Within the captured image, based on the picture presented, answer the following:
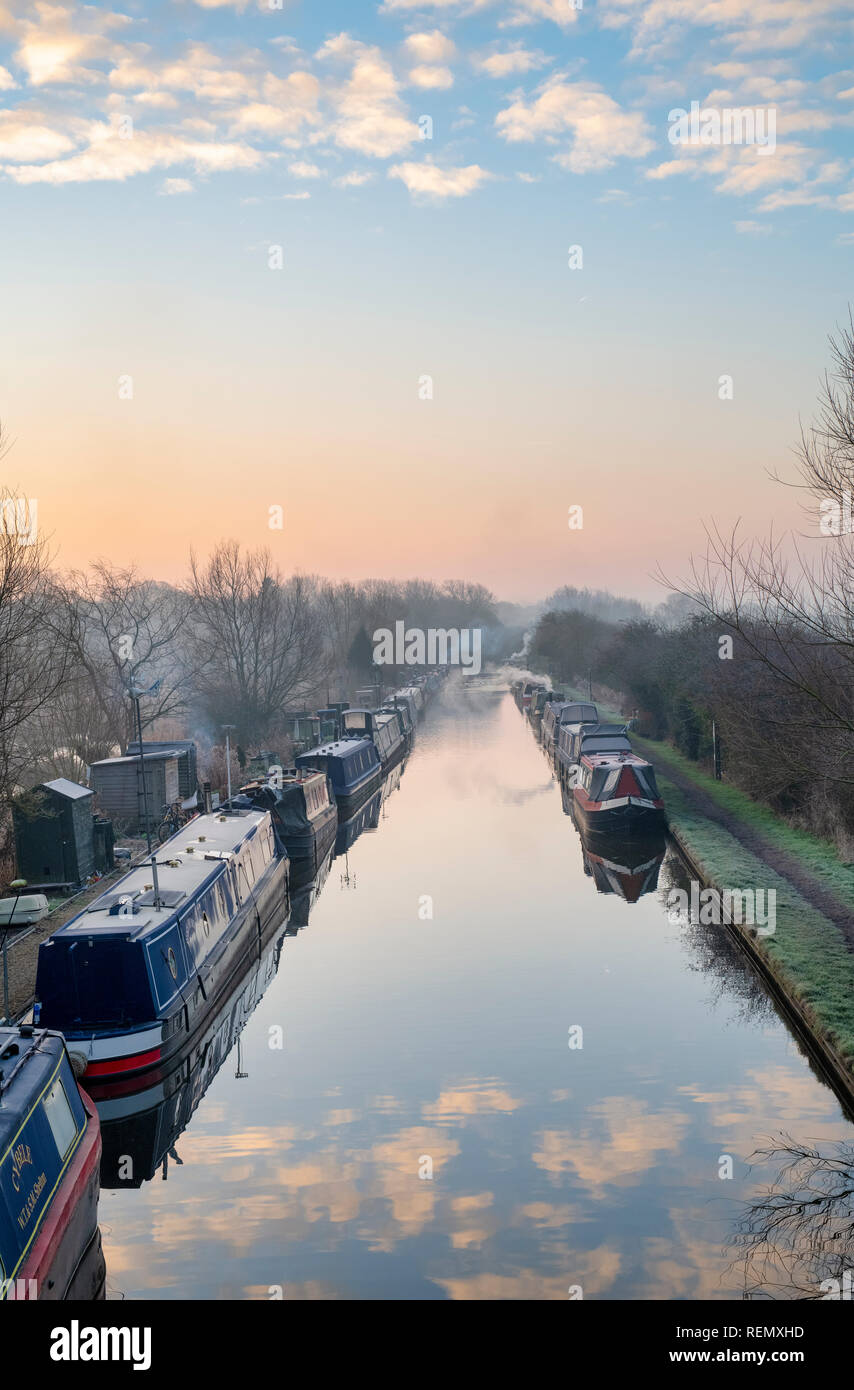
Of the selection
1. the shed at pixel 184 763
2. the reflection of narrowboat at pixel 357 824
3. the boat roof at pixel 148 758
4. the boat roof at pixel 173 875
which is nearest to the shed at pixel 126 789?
the boat roof at pixel 148 758

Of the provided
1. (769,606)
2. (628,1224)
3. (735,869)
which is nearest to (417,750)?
(735,869)

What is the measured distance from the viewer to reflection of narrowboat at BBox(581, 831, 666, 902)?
23734 mm

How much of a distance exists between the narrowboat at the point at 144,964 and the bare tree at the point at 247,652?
1033 inches

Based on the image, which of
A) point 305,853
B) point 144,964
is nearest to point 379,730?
point 305,853

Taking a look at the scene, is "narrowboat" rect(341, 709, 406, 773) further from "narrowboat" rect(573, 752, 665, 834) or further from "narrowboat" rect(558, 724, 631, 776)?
"narrowboat" rect(573, 752, 665, 834)

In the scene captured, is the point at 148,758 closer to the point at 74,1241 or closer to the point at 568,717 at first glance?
the point at 568,717

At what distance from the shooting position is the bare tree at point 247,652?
44.6 m

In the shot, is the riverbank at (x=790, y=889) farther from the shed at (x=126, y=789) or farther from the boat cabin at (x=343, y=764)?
the shed at (x=126, y=789)

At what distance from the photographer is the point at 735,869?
21.0 m

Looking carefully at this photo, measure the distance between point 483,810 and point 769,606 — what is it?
769 inches

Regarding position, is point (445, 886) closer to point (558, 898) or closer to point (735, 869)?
point (558, 898)

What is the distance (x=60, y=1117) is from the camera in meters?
9.25

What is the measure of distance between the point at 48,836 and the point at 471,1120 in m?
11.4

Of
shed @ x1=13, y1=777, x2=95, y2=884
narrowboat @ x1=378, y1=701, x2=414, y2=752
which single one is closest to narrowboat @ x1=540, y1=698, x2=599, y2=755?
narrowboat @ x1=378, y1=701, x2=414, y2=752
